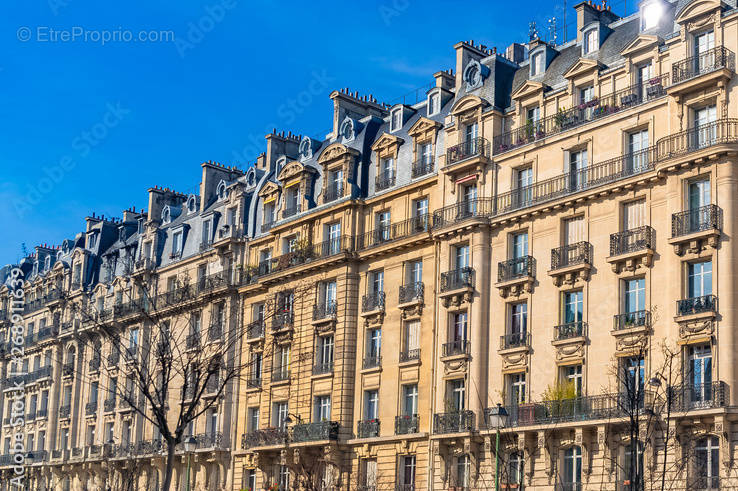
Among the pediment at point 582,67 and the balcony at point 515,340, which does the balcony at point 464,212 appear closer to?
the balcony at point 515,340

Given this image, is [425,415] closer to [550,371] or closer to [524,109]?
[550,371]

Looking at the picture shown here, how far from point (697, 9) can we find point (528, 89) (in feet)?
23.6

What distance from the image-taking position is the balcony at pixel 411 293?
42.8m

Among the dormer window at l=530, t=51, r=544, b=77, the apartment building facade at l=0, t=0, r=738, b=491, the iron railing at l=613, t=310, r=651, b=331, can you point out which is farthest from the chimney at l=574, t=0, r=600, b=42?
the iron railing at l=613, t=310, r=651, b=331

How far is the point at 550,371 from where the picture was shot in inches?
1452

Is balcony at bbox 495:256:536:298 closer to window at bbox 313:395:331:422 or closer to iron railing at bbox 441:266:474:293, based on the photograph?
iron railing at bbox 441:266:474:293

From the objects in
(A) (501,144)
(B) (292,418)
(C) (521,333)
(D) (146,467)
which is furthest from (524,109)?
(D) (146,467)

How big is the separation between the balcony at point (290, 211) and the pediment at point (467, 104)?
33.8ft

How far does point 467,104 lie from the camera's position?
4200cm

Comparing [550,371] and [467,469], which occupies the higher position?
[550,371]

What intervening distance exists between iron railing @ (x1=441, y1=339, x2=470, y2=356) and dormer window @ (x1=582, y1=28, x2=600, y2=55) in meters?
10.6

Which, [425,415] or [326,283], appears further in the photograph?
[326,283]

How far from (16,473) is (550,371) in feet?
130

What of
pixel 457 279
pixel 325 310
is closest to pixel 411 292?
pixel 457 279
